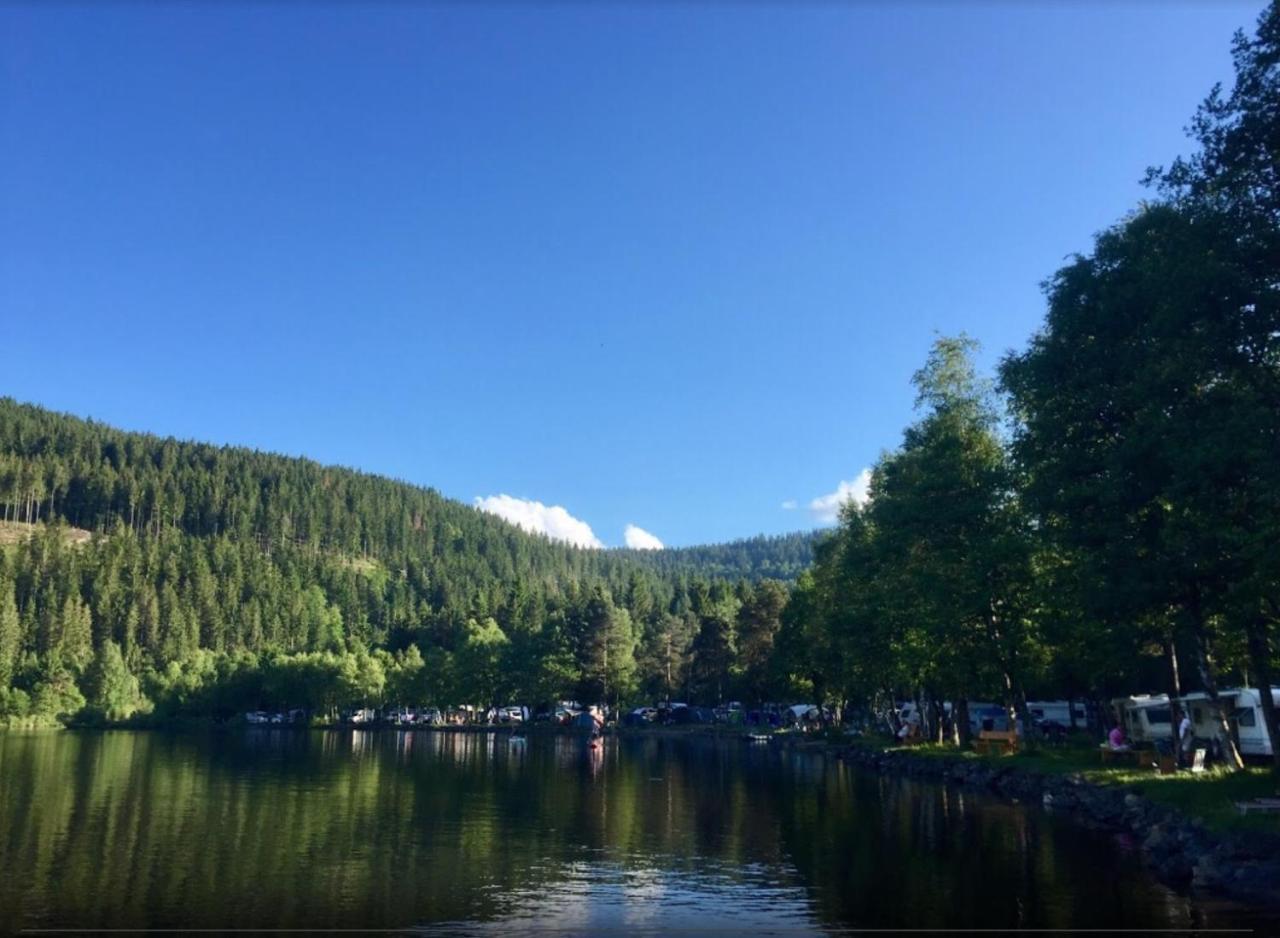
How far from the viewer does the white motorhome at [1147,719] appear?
5362 centimetres

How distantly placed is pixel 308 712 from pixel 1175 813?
146827 millimetres

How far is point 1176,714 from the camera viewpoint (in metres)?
43.6

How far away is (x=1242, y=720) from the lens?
45250 millimetres

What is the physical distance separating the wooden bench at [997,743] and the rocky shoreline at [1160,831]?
2421 mm

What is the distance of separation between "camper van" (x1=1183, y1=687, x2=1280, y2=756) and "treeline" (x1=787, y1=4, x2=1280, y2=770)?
7.29 feet

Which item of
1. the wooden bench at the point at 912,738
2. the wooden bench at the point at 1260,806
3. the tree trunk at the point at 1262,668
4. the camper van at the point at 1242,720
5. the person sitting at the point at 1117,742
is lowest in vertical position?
the wooden bench at the point at 912,738

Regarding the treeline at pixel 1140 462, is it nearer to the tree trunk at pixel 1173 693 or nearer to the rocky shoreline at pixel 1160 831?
the tree trunk at pixel 1173 693

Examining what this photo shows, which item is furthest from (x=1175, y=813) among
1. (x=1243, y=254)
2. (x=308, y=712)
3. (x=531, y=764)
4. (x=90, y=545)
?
(x=90, y=545)

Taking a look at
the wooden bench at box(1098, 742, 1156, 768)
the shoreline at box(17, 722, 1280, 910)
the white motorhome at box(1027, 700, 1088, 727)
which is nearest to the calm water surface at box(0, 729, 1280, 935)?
the shoreline at box(17, 722, 1280, 910)

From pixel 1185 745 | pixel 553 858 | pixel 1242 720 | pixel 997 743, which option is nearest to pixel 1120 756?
pixel 1185 745

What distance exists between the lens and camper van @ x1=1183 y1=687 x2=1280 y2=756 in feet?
143

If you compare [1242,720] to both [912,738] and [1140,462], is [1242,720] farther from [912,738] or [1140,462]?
[912,738]

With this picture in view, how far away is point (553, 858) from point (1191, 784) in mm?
20921

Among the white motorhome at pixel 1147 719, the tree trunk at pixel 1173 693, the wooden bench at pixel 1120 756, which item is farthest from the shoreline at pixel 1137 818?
the white motorhome at pixel 1147 719
